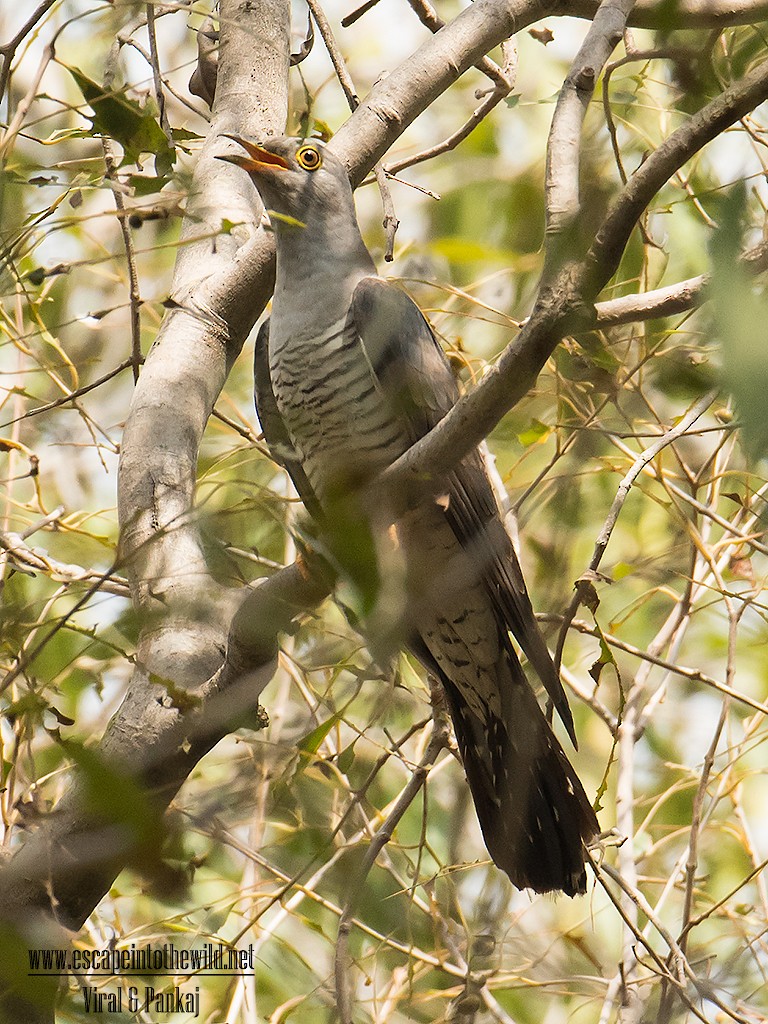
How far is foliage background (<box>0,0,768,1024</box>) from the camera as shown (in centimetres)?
138

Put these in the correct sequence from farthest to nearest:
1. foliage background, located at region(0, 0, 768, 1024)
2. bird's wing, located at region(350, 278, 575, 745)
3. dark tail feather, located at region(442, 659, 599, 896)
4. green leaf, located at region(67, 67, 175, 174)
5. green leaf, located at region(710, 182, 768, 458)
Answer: dark tail feather, located at region(442, 659, 599, 896)
bird's wing, located at region(350, 278, 575, 745)
green leaf, located at region(67, 67, 175, 174)
foliage background, located at region(0, 0, 768, 1024)
green leaf, located at region(710, 182, 768, 458)

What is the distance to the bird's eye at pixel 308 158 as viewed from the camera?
9.13 feet

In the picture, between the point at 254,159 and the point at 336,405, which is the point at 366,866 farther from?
the point at 254,159

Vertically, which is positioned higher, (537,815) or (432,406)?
(432,406)

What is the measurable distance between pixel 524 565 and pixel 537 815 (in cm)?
89

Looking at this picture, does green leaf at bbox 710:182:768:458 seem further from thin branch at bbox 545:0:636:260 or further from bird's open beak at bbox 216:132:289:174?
bird's open beak at bbox 216:132:289:174

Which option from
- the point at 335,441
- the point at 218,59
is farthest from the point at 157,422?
the point at 218,59

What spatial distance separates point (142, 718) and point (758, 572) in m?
1.93

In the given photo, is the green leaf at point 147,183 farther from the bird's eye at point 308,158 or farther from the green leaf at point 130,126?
the bird's eye at point 308,158

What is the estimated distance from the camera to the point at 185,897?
1.05 metres

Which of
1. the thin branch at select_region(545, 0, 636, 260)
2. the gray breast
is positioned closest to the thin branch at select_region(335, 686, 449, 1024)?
the gray breast

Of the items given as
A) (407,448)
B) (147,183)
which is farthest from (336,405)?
(147,183)

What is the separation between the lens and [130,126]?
1841mm

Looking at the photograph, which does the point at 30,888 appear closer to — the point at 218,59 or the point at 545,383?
the point at 545,383
